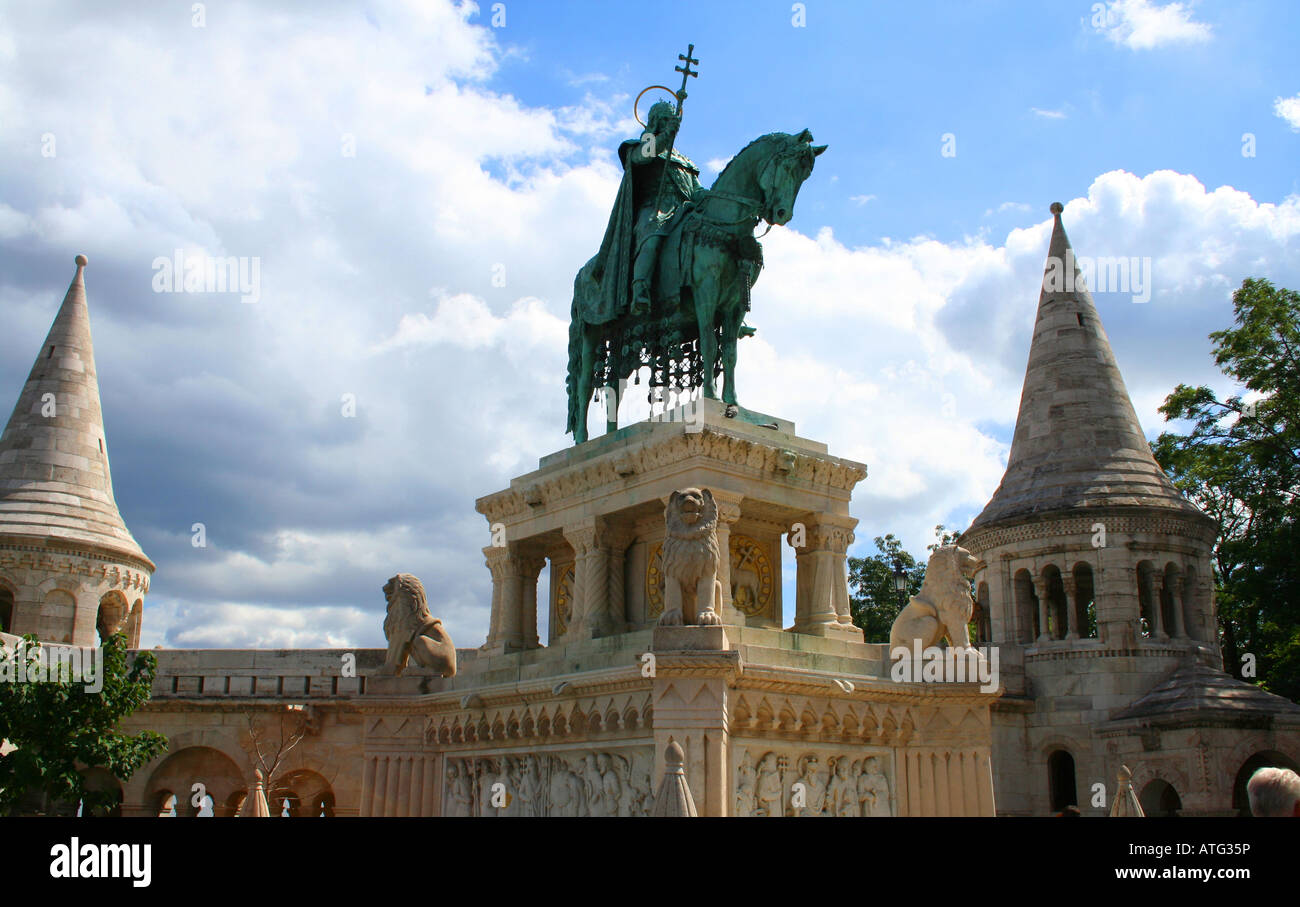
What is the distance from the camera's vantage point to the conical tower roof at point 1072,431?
3158cm

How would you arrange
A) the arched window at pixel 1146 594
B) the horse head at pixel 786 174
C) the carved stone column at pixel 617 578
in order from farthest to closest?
1. the arched window at pixel 1146 594
2. the carved stone column at pixel 617 578
3. the horse head at pixel 786 174

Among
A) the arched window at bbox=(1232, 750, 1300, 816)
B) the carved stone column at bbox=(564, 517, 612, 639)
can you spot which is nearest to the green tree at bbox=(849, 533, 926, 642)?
the arched window at bbox=(1232, 750, 1300, 816)

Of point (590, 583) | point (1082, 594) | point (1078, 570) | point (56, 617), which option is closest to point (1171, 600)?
point (1082, 594)

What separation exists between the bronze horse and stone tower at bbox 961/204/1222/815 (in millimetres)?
17077

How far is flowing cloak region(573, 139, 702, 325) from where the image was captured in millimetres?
16906

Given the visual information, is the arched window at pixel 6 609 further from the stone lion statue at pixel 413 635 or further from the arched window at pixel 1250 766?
the arched window at pixel 1250 766

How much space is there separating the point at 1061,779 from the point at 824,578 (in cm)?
1810

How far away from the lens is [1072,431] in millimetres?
32719

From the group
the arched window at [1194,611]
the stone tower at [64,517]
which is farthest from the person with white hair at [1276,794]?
the stone tower at [64,517]

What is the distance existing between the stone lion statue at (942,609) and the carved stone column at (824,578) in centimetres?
102

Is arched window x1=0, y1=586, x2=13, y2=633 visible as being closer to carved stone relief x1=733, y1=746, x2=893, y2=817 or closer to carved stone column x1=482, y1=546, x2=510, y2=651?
carved stone column x1=482, y1=546, x2=510, y2=651
